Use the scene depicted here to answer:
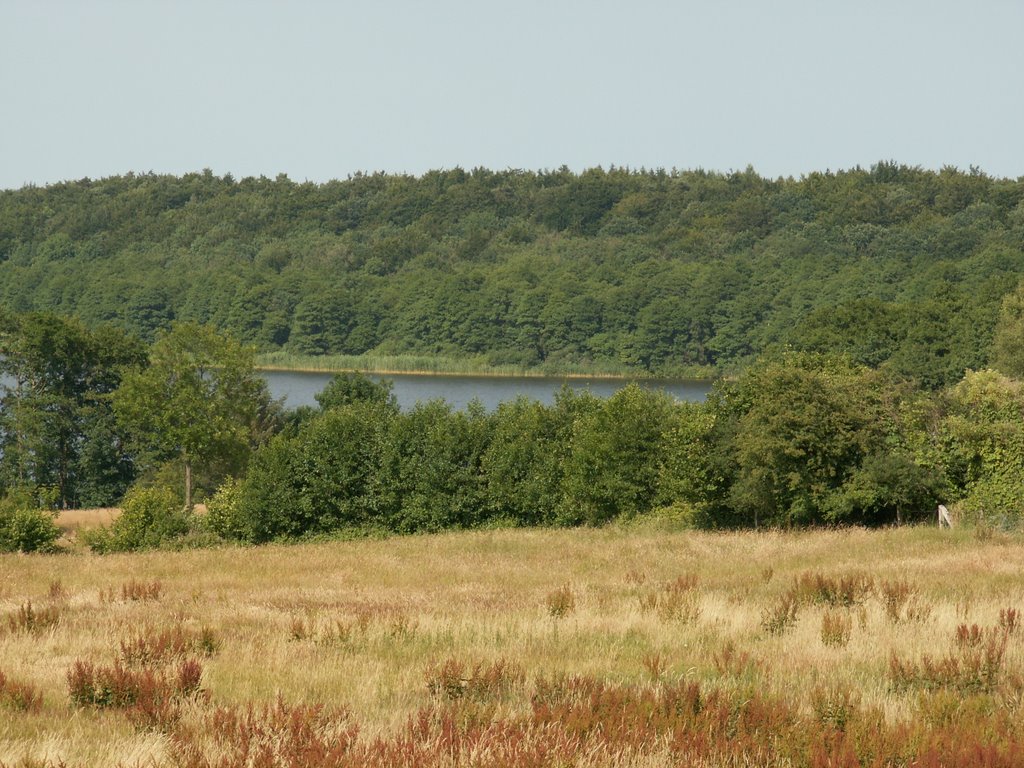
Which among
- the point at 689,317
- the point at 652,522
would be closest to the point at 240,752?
the point at 652,522

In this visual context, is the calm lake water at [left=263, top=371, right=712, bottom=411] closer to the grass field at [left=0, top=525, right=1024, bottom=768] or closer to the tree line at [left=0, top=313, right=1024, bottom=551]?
the tree line at [left=0, top=313, right=1024, bottom=551]

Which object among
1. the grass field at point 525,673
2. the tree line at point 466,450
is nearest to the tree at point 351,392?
the tree line at point 466,450

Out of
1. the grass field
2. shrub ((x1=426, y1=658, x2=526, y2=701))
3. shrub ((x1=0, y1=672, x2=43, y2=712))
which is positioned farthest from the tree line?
shrub ((x1=0, y1=672, x2=43, y2=712))

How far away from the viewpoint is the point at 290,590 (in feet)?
67.2

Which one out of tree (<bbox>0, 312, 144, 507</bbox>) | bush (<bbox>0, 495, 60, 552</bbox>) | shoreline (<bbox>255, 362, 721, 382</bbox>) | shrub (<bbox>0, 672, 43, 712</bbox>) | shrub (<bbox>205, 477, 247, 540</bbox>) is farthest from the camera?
shoreline (<bbox>255, 362, 721, 382</bbox>)

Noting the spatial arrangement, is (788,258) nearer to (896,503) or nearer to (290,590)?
(896,503)

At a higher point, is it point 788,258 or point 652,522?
point 788,258

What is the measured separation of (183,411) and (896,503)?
38028 millimetres

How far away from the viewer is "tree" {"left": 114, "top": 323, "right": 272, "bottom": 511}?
199 ft

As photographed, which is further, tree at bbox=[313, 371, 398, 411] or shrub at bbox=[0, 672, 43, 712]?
tree at bbox=[313, 371, 398, 411]

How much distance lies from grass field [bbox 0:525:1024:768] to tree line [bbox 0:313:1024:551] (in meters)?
14.0

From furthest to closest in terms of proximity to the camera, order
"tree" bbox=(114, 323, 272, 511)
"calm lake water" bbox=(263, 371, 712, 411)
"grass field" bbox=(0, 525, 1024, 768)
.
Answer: "calm lake water" bbox=(263, 371, 712, 411) → "tree" bbox=(114, 323, 272, 511) → "grass field" bbox=(0, 525, 1024, 768)

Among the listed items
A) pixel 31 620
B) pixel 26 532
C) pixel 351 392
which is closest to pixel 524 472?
pixel 26 532

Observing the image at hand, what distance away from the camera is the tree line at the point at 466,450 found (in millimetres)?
35125
